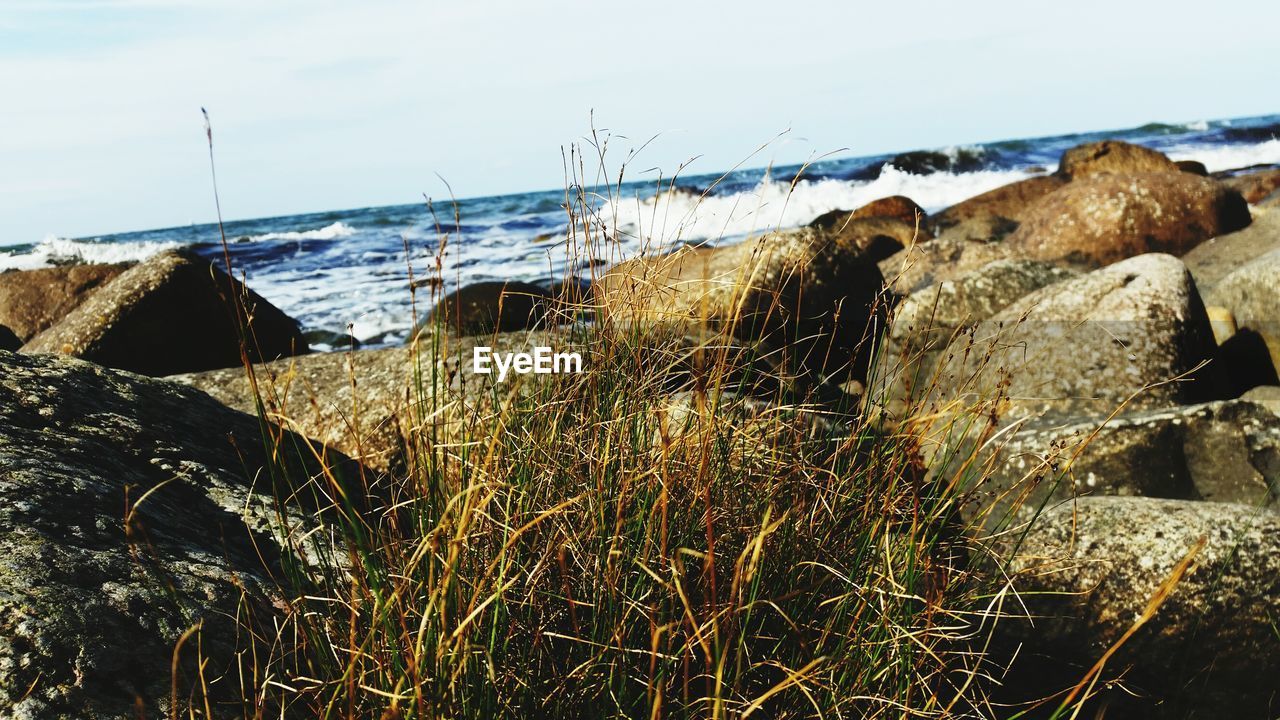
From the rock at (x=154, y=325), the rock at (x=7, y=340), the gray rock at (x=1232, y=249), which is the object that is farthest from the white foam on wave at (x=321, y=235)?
the gray rock at (x=1232, y=249)

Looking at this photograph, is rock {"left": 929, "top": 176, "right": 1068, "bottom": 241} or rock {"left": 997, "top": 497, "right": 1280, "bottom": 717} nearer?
rock {"left": 997, "top": 497, "right": 1280, "bottom": 717}

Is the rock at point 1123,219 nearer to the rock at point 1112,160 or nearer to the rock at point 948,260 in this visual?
the rock at point 948,260

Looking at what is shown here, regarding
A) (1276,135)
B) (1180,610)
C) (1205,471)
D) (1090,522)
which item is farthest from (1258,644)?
(1276,135)

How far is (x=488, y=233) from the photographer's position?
19984mm

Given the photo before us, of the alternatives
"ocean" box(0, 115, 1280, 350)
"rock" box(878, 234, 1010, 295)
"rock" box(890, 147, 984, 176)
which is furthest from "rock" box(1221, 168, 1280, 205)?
"rock" box(890, 147, 984, 176)

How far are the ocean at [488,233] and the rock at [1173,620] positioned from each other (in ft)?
5.25

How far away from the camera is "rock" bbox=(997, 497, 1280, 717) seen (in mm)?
2551

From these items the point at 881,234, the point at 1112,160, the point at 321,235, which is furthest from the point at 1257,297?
the point at 321,235

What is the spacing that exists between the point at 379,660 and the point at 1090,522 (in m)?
2.23

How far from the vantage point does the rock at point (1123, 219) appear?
793 centimetres

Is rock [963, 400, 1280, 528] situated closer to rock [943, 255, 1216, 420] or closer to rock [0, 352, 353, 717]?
rock [943, 255, 1216, 420]

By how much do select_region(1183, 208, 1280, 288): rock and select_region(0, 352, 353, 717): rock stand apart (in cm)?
754

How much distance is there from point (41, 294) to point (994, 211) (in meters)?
12.0

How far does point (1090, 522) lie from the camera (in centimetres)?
276
